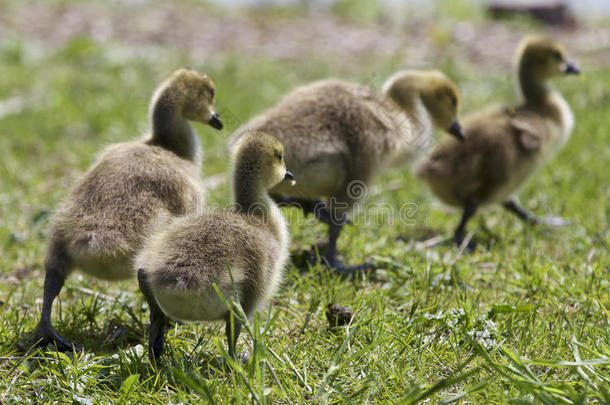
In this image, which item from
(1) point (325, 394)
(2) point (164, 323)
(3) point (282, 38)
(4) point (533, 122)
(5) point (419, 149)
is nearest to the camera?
(1) point (325, 394)

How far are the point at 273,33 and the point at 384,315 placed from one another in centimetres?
1292

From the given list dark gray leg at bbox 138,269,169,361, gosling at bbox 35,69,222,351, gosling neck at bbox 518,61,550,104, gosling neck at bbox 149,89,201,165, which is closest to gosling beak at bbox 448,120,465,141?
gosling neck at bbox 518,61,550,104

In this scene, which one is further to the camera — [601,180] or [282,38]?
[282,38]

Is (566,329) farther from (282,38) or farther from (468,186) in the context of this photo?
(282,38)

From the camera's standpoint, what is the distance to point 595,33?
50.4 feet

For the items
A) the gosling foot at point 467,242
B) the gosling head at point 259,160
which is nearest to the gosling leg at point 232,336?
the gosling head at point 259,160

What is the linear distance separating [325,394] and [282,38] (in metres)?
13.3

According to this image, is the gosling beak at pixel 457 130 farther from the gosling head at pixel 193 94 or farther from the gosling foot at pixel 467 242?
the gosling head at pixel 193 94

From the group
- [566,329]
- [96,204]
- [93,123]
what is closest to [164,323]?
[96,204]

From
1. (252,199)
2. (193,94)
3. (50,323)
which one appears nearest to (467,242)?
(252,199)

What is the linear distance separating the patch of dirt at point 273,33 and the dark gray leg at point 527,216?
6815 mm

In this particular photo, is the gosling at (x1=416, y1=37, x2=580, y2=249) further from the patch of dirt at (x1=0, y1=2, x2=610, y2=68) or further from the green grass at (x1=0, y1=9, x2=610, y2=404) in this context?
the patch of dirt at (x1=0, y1=2, x2=610, y2=68)

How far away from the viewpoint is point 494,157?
5.18 m

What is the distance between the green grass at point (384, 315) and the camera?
2.67 metres
